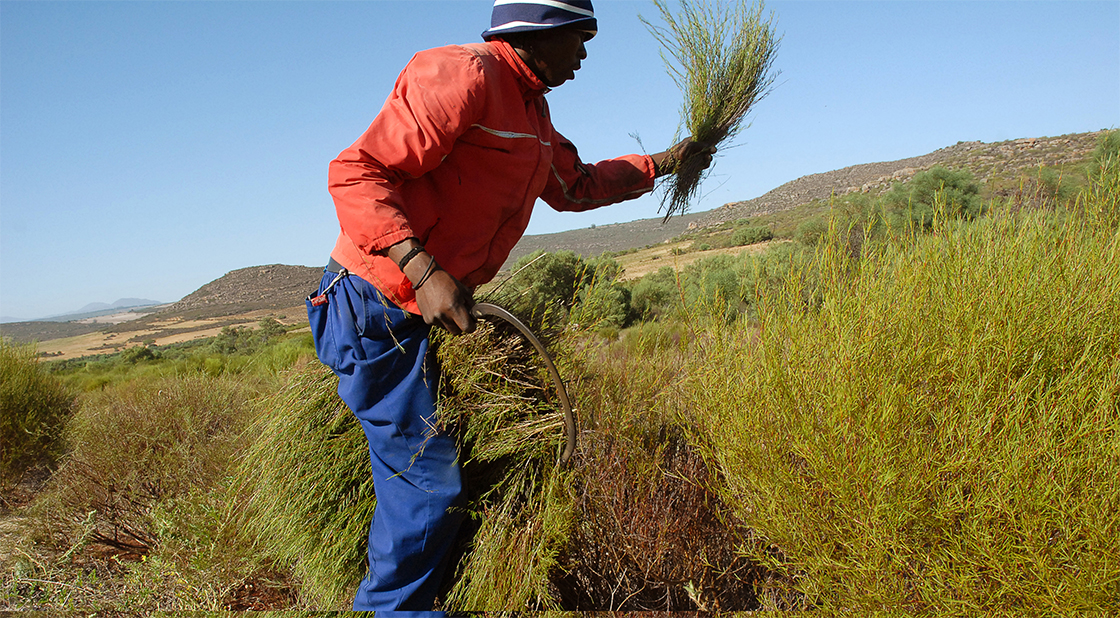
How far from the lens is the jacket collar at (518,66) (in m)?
2.06

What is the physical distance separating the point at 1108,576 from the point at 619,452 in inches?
53.9

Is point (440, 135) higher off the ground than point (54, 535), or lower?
higher

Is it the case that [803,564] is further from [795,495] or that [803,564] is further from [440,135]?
[440,135]

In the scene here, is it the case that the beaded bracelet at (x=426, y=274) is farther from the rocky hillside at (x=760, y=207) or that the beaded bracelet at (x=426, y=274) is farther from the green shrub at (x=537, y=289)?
the rocky hillside at (x=760, y=207)

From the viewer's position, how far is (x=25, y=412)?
5.35 m

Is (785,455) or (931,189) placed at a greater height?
(931,189)

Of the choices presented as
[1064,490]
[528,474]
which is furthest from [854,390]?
[528,474]

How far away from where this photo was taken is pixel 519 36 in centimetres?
207

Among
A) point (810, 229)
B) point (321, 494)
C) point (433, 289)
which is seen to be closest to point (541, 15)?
point (433, 289)

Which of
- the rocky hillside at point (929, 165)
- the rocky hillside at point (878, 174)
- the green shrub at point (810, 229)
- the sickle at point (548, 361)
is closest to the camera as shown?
the sickle at point (548, 361)

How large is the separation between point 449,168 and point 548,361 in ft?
2.28

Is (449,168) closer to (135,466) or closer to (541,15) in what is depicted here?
(541,15)

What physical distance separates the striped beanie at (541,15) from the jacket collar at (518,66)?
1.5 inches

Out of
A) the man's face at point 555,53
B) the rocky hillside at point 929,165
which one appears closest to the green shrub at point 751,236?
the rocky hillside at point 929,165
